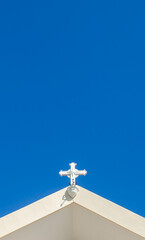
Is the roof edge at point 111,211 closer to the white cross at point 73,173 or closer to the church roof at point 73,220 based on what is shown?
the church roof at point 73,220

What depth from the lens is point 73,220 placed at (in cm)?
339

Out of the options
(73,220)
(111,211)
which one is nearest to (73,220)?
(73,220)

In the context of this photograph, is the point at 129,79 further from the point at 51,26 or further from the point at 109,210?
the point at 109,210

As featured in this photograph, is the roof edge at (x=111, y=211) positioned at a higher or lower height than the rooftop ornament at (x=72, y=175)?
lower

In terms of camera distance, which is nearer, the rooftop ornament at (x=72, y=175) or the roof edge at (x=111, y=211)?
the roof edge at (x=111, y=211)

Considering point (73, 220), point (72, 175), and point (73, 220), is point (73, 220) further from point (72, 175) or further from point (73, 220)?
point (72, 175)

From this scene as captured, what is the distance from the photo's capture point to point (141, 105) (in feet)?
18.0

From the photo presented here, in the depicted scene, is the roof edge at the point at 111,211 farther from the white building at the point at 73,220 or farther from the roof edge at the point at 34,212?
the roof edge at the point at 34,212

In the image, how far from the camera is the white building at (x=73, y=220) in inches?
119

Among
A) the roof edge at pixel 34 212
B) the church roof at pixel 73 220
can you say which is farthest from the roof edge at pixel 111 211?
the roof edge at pixel 34 212

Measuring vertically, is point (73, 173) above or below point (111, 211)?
above

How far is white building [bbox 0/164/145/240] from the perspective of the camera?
3.03 meters

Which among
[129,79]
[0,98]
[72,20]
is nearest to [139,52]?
[129,79]

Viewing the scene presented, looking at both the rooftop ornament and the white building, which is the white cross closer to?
the rooftop ornament
